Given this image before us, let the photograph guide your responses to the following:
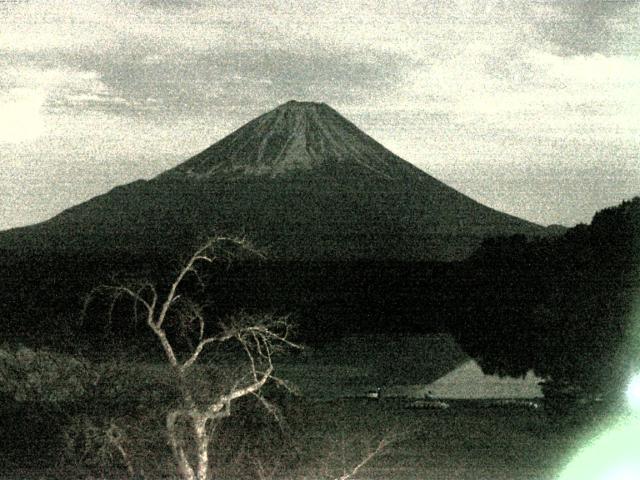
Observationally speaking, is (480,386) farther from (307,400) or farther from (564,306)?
(307,400)

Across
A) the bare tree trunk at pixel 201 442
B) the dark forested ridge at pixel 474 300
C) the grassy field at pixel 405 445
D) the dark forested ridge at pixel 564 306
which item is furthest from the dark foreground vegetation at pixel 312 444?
the dark forested ridge at pixel 564 306

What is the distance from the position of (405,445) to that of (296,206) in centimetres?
13728

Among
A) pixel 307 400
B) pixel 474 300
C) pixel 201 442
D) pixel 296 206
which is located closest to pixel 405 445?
pixel 307 400

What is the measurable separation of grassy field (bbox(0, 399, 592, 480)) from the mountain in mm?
104100

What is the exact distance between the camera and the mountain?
138 meters

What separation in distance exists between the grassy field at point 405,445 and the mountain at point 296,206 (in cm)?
10410

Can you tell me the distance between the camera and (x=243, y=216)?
147 metres

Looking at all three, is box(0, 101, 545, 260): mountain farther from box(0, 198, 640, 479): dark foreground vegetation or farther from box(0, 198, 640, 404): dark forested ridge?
box(0, 198, 640, 479): dark foreground vegetation

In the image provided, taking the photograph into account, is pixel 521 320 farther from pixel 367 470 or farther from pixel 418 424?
pixel 367 470

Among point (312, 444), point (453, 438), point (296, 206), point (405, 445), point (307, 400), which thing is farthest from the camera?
point (296, 206)

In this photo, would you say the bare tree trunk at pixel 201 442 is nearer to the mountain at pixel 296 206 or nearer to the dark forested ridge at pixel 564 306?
the dark forested ridge at pixel 564 306

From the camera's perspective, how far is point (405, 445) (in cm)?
1900

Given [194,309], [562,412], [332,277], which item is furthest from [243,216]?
[194,309]

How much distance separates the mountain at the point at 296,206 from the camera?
5438 inches
